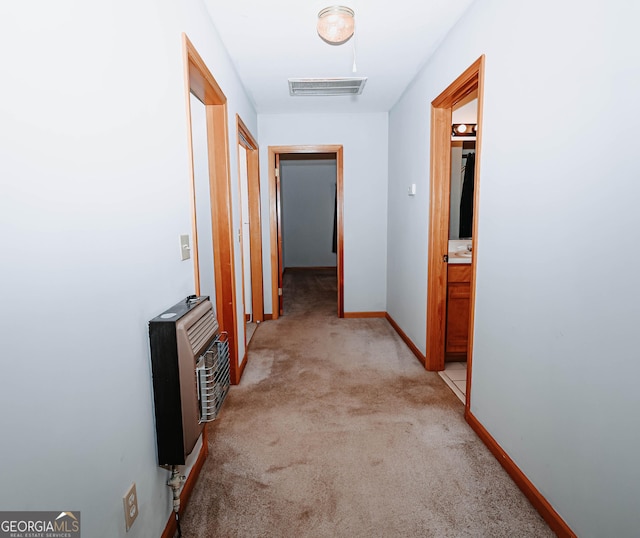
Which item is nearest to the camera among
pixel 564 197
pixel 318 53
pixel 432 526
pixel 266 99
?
pixel 564 197

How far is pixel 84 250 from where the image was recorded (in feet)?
3.16

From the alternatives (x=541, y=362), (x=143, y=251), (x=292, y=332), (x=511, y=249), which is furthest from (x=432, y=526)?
(x=292, y=332)

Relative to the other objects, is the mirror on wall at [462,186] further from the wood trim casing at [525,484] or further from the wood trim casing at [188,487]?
the wood trim casing at [188,487]

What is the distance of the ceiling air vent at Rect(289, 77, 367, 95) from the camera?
3.31m

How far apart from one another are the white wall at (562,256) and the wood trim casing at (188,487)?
153 centimetres

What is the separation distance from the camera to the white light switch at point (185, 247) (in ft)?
5.38

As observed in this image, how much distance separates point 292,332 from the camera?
420cm

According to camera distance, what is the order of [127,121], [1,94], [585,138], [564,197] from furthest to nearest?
[564,197] < [585,138] < [127,121] < [1,94]

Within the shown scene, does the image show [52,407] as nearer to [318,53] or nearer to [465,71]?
[465,71]

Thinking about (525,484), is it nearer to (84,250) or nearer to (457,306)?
(457,306)

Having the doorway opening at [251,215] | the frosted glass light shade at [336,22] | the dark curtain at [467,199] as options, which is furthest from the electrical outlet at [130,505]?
the dark curtain at [467,199]

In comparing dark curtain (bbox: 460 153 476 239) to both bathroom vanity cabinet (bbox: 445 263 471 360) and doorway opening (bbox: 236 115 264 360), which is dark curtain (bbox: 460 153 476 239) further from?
doorway opening (bbox: 236 115 264 360)

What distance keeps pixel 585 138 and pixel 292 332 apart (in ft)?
10.9

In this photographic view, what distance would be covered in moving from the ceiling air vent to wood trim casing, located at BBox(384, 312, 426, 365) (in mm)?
2390
